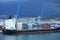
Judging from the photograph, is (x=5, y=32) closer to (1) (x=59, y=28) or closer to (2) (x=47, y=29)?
(2) (x=47, y=29)

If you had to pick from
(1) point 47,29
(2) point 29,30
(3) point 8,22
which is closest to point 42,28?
(1) point 47,29

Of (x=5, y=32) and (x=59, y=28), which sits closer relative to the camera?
(x=5, y=32)

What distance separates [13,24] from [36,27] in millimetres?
3115

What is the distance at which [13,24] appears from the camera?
25.2 meters

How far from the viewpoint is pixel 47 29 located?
2659cm

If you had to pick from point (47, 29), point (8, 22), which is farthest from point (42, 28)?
point (8, 22)

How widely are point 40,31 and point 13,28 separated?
3064 millimetres

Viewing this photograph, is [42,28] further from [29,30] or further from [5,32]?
[5,32]

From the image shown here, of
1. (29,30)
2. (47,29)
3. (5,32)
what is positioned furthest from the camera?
(47,29)

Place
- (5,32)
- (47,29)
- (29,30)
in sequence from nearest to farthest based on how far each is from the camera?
(5,32) → (29,30) → (47,29)

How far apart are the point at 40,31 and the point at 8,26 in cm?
362

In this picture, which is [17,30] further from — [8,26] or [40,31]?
[40,31]

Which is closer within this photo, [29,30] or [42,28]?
[29,30]

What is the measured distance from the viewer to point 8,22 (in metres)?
25.4
